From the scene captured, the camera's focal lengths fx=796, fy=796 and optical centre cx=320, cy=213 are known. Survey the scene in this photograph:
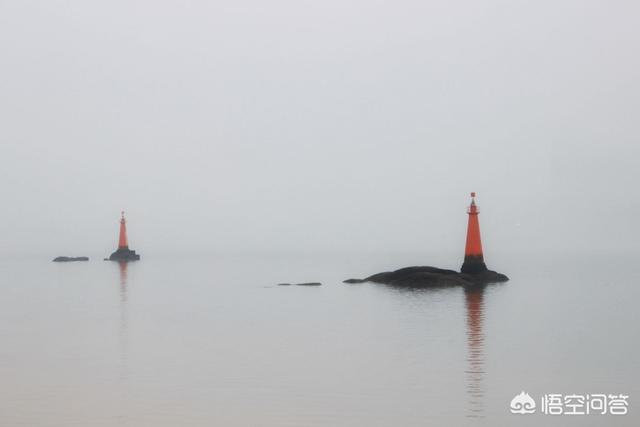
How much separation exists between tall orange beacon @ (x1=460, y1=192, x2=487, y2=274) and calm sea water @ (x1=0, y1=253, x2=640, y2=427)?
518 centimetres

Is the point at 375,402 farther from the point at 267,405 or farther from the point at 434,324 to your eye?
the point at 434,324

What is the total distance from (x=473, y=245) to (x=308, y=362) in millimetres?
26042

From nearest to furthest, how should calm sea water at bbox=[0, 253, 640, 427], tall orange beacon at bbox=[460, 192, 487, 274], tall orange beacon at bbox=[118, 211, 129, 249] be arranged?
calm sea water at bbox=[0, 253, 640, 427]
tall orange beacon at bbox=[460, 192, 487, 274]
tall orange beacon at bbox=[118, 211, 129, 249]

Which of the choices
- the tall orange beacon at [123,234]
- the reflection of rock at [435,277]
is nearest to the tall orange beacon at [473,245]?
Result: the reflection of rock at [435,277]

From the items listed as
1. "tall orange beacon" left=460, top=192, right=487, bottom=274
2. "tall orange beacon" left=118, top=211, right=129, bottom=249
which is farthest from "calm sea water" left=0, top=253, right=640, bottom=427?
"tall orange beacon" left=118, top=211, right=129, bottom=249

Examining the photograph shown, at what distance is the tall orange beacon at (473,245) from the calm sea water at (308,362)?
17.0 ft

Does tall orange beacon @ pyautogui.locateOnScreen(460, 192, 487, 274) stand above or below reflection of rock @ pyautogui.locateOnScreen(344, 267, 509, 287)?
above

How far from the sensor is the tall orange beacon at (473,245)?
1698 inches

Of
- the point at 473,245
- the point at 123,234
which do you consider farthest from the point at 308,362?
the point at 123,234

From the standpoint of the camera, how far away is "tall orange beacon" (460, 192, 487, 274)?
43125mm

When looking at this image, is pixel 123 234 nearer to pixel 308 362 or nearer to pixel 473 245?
pixel 473 245

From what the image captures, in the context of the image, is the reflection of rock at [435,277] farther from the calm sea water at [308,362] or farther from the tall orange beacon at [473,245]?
the calm sea water at [308,362]

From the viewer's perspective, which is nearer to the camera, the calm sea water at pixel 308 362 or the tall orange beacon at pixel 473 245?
the calm sea water at pixel 308 362

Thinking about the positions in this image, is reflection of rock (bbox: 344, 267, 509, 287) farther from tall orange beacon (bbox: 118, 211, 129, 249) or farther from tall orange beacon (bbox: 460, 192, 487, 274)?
tall orange beacon (bbox: 118, 211, 129, 249)
